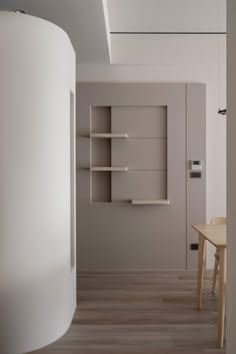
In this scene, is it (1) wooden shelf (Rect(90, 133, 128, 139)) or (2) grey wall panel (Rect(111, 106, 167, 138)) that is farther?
(2) grey wall panel (Rect(111, 106, 167, 138))

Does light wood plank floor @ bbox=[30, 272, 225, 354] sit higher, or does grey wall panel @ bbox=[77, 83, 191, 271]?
grey wall panel @ bbox=[77, 83, 191, 271]

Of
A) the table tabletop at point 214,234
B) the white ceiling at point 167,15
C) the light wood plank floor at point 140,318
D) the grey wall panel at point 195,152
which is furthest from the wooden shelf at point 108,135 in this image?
the light wood plank floor at point 140,318

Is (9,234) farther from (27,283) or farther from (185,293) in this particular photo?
(185,293)

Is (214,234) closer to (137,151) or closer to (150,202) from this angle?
(150,202)

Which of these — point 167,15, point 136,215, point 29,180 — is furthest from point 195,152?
point 29,180

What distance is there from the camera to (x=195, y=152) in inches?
190

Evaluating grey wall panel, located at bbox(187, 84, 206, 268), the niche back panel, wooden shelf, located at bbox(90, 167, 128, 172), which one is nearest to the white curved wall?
wooden shelf, located at bbox(90, 167, 128, 172)

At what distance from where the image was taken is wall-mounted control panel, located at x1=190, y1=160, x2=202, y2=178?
4.81 m

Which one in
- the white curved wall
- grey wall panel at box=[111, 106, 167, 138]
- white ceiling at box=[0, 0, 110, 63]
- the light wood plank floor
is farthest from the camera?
grey wall panel at box=[111, 106, 167, 138]

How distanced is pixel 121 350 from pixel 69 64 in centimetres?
241

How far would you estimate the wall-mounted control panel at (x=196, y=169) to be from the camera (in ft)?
15.8

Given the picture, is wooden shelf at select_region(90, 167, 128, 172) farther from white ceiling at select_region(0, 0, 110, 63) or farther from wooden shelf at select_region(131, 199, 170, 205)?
white ceiling at select_region(0, 0, 110, 63)

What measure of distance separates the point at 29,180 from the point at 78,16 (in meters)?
1.76

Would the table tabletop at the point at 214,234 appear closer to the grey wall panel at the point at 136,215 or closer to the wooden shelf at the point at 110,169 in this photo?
the grey wall panel at the point at 136,215
